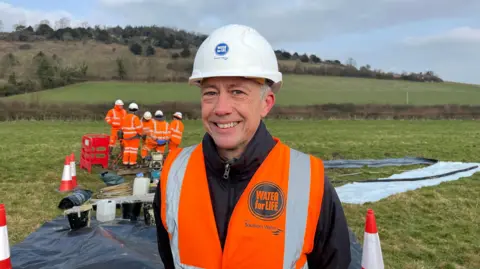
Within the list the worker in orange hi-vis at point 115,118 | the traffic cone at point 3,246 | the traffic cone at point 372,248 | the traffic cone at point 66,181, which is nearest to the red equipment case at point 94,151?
the traffic cone at point 66,181

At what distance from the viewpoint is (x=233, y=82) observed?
1851 mm

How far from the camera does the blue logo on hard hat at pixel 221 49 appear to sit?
6.10ft

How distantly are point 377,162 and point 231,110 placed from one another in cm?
1123

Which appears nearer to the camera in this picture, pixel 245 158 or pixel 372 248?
pixel 245 158

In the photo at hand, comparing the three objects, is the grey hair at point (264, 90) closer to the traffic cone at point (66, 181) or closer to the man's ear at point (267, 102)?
the man's ear at point (267, 102)

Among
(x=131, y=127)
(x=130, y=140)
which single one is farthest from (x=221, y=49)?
(x=131, y=127)

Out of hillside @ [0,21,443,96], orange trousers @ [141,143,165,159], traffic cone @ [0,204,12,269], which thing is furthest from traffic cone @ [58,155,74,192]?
hillside @ [0,21,443,96]

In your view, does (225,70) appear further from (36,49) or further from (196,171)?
(36,49)

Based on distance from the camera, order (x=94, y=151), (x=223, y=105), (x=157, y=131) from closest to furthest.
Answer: (x=223, y=105), (x=94, y=151), (x=157, y=131)

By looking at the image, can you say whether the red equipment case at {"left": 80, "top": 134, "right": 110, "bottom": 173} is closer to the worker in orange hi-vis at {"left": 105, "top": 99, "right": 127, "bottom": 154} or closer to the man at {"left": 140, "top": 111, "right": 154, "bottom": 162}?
the man at {"left": 140, "top": 111, "right": 154, "bottom": 162}

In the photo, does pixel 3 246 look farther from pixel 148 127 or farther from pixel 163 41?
pixel 163 41

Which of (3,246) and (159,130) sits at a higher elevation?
(159,130)

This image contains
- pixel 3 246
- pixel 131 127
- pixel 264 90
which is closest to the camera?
pixel 264 90

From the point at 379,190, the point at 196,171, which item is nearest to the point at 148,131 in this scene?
the point at 379,190
